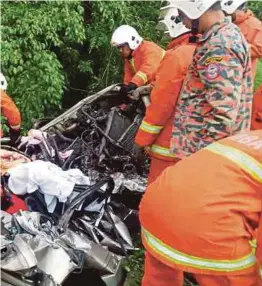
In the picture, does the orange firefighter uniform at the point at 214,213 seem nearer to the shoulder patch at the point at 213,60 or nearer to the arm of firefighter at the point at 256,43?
the shoulder patch at the point at 213,60

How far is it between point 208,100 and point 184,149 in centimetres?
37

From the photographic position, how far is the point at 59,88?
6.84 metres

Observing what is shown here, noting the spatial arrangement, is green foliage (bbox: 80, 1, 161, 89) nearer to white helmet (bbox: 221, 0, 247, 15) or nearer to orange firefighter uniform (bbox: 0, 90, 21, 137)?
orange firefighter uniform (bbox: 0, 90, 21, 137)

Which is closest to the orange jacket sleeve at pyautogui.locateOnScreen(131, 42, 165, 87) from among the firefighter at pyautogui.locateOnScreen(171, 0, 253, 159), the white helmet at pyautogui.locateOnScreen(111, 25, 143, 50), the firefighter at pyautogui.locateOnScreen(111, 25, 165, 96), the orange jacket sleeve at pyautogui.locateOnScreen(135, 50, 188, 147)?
the firefighter at pyautogui.locateOnScreen(111, 25, 165, 96)

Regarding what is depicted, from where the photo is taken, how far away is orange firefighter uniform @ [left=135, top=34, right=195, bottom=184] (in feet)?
10.7

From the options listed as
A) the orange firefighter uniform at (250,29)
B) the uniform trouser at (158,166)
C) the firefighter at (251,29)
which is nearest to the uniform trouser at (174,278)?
the uniform trouser at (158,166)

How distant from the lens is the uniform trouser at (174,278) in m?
2.07

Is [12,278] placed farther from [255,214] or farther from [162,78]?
[162,78]

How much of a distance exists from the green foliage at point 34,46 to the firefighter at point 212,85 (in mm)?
3381

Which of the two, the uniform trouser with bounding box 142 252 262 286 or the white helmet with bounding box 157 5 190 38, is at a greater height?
the white helmet with bounding box 157 5 190 38

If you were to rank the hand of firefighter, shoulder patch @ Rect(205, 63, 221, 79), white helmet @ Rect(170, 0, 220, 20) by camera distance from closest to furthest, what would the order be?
shoulder patch @ Rect(205, 63, 221, 79) < white helmet @ Rect(170, 0, 220, 20) < the hand of firefighter

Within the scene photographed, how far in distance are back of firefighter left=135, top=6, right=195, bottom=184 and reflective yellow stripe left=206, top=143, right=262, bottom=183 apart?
126 centimetres

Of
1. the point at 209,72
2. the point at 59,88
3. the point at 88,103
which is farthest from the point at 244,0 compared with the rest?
the point at 59,88

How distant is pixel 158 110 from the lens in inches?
132
